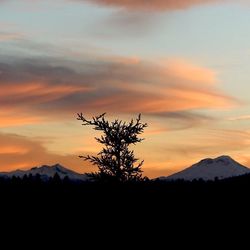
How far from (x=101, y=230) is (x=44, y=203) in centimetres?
173

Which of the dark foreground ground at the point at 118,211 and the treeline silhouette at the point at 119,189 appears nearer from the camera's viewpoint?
the dark foreground ground at the point at 118,211

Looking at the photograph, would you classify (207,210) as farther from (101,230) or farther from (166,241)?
(101,230)

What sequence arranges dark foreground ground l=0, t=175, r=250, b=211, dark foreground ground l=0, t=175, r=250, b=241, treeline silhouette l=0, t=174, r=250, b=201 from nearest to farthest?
dark foreground ground l=0, t=175, r=250, b=241 < dark foreground ground l=0, t=175, r=250, b=211 < treeline silhouette l=0, t=174, r=250, b=201

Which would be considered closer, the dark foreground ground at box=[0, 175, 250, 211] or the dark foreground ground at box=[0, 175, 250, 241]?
the dark foreground ground at box=[0, 175, 250, 241]

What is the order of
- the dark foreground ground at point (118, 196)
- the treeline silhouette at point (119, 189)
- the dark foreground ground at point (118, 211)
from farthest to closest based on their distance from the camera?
the treeline silhouette at point (119, 189) < the dark foreground ground at point (118, 196) < the dark foreground ground at point (118, 211)

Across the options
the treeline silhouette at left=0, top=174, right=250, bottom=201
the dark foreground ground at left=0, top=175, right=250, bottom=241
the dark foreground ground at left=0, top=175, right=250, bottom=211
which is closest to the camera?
the dark foreground ground at left=0, top=175, right=250, bottom=241

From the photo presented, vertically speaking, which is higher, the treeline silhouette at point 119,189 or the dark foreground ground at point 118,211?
the treeline silhouette at point 119,189

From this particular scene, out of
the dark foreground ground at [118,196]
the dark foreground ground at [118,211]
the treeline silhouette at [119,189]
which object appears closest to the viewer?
the dark foreground ground at [118,211]

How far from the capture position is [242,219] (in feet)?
74.9

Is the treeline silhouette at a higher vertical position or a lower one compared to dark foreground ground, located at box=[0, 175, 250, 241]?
higher

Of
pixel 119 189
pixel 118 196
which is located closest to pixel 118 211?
pixel 118 196

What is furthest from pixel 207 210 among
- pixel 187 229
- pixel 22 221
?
pixel 22 221

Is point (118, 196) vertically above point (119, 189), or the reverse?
point (119, 189)

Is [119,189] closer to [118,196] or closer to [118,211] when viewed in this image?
[118,196]
